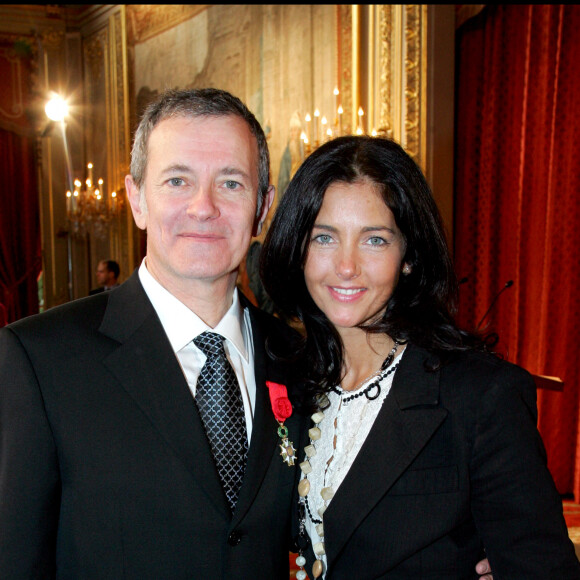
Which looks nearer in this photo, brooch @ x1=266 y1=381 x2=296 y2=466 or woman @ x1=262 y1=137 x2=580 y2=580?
woman @ x1=262 y1=137 x2=580 y2=580

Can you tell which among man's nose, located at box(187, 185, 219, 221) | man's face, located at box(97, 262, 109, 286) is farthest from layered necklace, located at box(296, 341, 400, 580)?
man's face, located at box(97, 262, 109, 286)

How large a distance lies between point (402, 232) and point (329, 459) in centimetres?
69

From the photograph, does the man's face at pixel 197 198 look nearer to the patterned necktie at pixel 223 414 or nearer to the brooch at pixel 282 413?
the patterned necktie at pixel 223 414

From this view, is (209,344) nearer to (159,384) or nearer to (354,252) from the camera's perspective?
(159,384)

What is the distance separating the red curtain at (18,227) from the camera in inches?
426

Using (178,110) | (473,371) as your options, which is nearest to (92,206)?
(178,110)

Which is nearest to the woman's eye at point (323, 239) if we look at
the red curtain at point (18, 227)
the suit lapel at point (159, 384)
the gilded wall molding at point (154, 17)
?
the suit lapel at point (159, 384)

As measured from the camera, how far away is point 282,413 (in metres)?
1.82

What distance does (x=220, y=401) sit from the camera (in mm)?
1684

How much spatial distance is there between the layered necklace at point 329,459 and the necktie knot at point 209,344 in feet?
1.35

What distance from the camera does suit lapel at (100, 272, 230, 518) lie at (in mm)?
1553

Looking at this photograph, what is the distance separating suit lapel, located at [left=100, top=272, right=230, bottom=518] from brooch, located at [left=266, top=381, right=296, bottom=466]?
0.88ft

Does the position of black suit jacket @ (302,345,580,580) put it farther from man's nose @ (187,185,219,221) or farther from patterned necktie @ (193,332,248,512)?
man's nose @ (187,185,219,221)

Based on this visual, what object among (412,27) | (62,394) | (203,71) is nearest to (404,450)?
(62,394)
